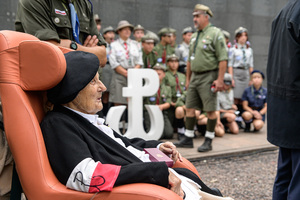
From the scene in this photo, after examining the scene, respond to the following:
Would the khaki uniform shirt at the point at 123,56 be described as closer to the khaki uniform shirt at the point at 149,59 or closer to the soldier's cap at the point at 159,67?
the soldier's cap at the point at 159,67

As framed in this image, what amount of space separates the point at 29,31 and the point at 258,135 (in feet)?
17.5

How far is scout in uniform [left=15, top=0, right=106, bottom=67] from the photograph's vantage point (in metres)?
2.67

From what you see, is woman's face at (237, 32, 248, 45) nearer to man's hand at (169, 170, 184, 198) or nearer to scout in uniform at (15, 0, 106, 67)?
scout in uniform at (15, 0, 106, 67)

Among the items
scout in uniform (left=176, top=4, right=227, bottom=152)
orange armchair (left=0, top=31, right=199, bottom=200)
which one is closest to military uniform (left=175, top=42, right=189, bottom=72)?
scout in uniform (left=176, top=4, right=227, bottom=152)

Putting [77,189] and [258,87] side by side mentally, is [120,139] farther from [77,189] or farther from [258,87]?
[258,87]

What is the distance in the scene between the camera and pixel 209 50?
16.8 ft

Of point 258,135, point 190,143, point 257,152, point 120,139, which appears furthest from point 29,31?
point 258,135

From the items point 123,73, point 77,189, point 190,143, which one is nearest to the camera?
point 77,189

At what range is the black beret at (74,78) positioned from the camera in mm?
1947

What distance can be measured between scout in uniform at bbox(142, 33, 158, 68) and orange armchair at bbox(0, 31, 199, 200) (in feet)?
15.7

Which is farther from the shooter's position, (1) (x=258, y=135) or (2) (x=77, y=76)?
(1) (x=258, y=135)

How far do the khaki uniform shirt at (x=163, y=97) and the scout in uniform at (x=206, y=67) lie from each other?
1.02 metres

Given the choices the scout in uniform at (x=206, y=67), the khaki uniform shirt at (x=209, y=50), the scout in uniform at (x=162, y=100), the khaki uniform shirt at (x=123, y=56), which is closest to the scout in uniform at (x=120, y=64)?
the khaki uniform shirt at (x=123, y=56)

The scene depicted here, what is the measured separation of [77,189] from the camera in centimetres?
179
